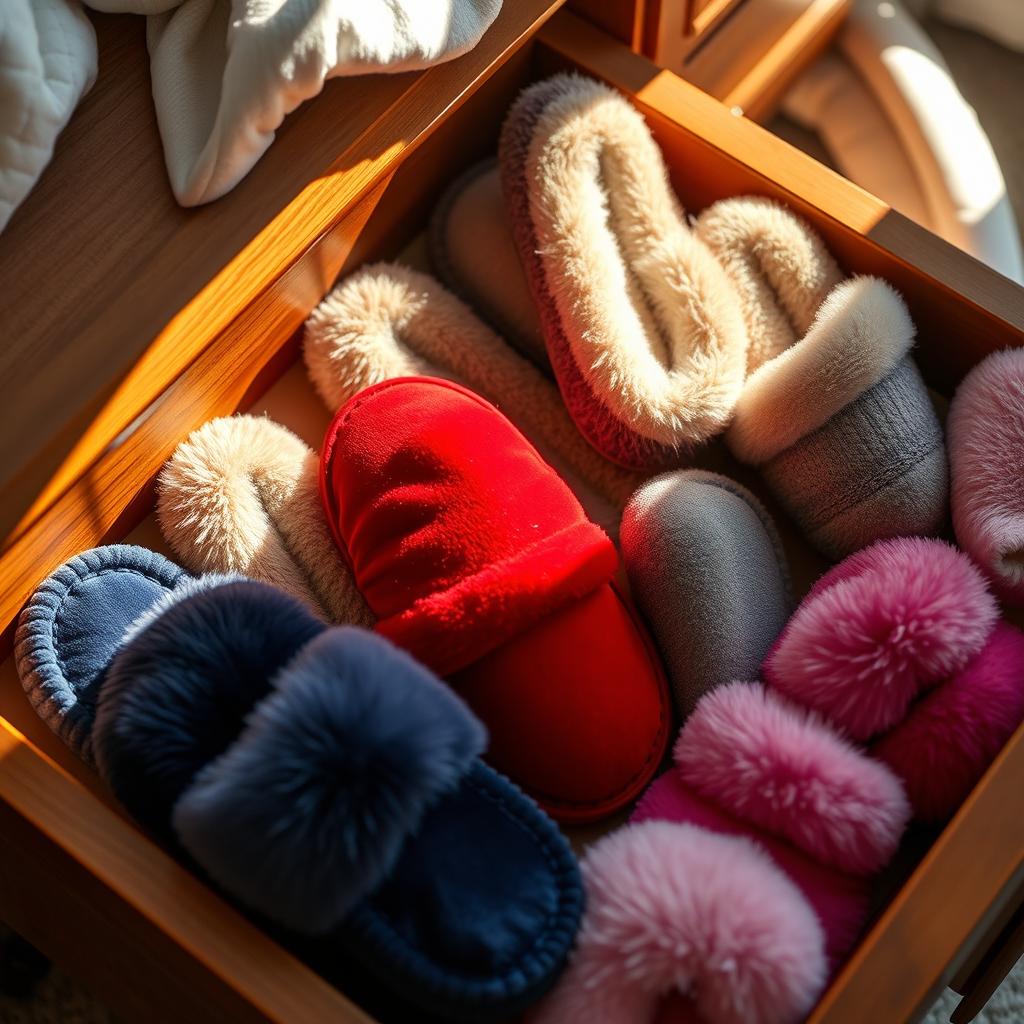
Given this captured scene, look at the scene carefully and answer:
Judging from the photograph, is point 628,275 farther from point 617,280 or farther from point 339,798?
point 339,798

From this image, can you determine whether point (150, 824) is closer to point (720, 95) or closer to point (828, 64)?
point (720, 95)

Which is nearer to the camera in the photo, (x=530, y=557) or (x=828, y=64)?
(x=530, y=557)

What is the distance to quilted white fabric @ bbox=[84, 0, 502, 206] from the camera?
0.71m

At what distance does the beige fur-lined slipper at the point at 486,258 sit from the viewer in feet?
3.02

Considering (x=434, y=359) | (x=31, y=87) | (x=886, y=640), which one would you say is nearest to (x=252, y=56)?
(x=31, y=87)

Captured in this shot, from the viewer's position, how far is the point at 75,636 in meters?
0.74

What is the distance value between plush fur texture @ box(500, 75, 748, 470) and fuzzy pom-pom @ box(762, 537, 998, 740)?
0.57ft

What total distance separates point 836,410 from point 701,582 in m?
0.15

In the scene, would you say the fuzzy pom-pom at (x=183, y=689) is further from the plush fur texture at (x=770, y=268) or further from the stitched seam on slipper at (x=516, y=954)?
the plush fur texture at (x=770, y=268)

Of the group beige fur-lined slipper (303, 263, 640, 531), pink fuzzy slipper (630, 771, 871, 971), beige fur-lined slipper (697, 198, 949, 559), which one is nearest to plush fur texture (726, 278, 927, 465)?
beige fur-lined slipper (697, 198, 949, 559)

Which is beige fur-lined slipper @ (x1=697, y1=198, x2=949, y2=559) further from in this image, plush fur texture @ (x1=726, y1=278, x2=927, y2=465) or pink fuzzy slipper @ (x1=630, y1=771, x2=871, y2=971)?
pink fuzzy slipper @ (x1=630, y1=771, x2=871, y2=971)

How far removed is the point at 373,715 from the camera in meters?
0.58

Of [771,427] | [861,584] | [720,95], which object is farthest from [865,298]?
[720,95]

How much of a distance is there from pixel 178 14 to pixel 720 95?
0.52m
